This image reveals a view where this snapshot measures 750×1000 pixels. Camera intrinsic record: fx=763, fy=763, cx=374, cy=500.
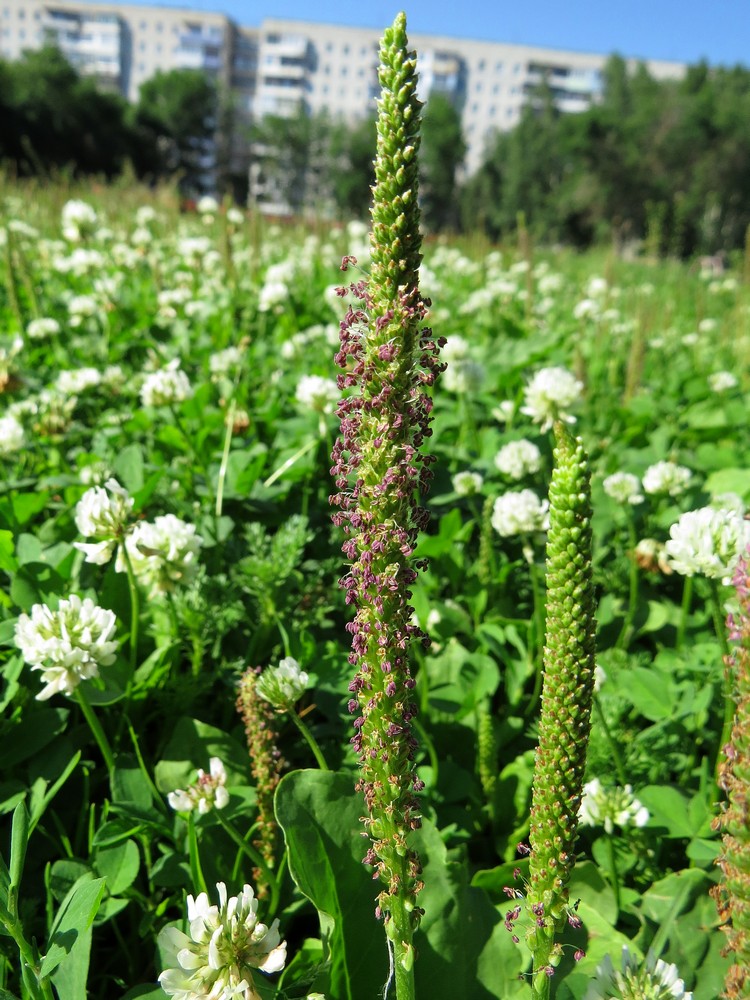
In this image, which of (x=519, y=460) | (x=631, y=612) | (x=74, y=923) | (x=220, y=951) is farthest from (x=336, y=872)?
(x=519, y=460)

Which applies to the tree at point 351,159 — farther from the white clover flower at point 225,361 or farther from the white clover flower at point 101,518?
the white clover flower at point 101,518

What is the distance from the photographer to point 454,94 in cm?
10550

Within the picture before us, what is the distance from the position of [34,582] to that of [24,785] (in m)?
0.58

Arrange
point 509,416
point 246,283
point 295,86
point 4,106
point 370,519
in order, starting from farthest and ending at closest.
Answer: point 295,86, point 4,106, point 246,283, point 509,416, point 370,519

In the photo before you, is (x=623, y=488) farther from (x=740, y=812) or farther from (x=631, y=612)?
(x=740, y=812)

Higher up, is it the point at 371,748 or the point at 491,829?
the point at 371,748

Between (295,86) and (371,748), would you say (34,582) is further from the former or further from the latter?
(295,86)

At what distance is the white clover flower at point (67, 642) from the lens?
157 centimetres

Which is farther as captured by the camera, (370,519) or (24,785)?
(24,785)

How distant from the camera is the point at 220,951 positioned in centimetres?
108

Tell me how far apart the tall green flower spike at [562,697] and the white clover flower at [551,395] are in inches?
80.9

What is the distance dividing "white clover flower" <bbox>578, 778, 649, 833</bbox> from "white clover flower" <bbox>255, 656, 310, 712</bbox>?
29.6 inches

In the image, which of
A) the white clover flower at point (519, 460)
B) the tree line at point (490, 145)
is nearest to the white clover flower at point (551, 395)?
the white clover flower at point (519, 460)

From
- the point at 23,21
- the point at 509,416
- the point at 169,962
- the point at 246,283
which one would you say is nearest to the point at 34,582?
the point at 169,962
